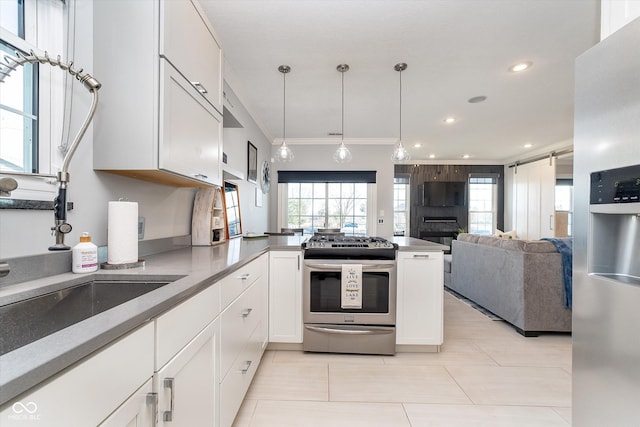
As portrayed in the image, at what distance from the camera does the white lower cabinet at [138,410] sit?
1.94 ft

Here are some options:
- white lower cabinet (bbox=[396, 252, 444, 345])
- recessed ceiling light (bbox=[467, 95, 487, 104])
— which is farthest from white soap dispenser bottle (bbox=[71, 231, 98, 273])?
recessed ceiling light (bbox=[467, 95, 487, 104])

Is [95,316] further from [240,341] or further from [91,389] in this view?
[240,341]

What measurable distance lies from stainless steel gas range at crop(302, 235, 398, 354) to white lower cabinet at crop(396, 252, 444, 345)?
0.09m

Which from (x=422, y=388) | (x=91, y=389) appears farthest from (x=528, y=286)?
(x=91, y=389)

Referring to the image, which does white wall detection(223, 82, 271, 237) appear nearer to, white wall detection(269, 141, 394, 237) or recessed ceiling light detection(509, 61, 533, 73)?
white wall detection(269, 141, 394, 237)

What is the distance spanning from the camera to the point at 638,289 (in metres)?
0.93

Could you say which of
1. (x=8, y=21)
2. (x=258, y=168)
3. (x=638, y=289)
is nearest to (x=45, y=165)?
(x=8, y=21)

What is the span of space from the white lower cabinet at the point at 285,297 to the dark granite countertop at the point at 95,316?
752mm

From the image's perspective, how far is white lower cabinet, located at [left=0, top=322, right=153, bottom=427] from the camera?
0.43m

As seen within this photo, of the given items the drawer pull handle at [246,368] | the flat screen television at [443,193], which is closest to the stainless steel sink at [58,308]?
the drawer pull handle at [246,368]

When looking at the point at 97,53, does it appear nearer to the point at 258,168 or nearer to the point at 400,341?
the point at 400,341

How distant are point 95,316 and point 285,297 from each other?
169 centimetres

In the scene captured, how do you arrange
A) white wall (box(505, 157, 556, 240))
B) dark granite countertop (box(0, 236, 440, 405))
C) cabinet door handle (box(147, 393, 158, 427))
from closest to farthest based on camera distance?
dark granite countertop (box(0, 236, 440, 405)) < cabinet door handle (box(147, 393, 158, 427)) < white wall (box(505, 157, 556, 240))

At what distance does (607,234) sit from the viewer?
108 centimetres
